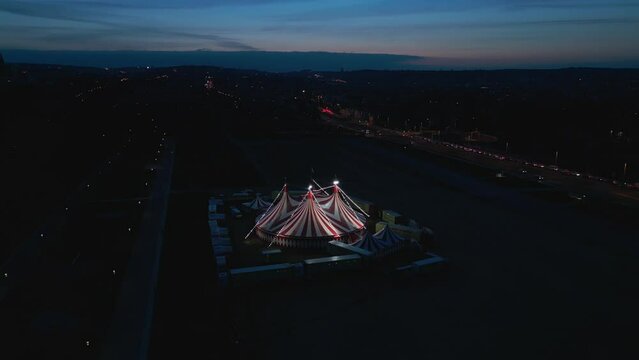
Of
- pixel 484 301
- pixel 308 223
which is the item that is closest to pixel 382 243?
pixel 308 223

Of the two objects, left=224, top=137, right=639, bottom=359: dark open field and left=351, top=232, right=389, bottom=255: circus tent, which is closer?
left=224, top=137, right=639, bottom=359: dark open field

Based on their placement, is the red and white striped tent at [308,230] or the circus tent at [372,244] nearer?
the circus tent at [372,244]

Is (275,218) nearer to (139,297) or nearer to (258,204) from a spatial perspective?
(258,204)

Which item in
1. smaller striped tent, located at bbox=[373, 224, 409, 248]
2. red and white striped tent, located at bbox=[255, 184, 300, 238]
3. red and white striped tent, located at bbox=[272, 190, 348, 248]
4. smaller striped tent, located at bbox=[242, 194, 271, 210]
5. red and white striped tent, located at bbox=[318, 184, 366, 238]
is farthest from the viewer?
smaller striped tent, located at bbox=[242, 194, 271, 210]

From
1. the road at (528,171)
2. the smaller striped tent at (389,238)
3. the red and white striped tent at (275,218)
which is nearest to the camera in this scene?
the smaller striped tent at (389,238)

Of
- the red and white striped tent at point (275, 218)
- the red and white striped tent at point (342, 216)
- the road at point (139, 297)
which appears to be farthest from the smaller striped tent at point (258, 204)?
the road at point (139, 297)

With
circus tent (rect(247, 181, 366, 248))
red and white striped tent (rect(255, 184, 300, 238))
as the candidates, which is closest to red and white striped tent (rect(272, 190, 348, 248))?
circus tent (rect(247, 181, 366, 248))

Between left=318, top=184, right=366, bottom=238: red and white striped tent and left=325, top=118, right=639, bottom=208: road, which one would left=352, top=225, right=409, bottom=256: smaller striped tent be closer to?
left=318, top=184, right=366, bottom=238: red and white striped tent

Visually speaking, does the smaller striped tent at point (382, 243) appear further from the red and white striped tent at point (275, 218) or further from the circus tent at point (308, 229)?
the red and white striped tent at point (275, 218)
